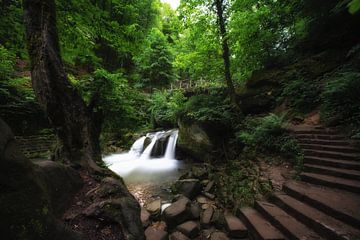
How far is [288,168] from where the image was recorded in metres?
4.81

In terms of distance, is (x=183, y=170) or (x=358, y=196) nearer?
(x=358, y=196)

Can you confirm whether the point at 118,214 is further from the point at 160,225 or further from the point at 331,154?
the point at 331,154

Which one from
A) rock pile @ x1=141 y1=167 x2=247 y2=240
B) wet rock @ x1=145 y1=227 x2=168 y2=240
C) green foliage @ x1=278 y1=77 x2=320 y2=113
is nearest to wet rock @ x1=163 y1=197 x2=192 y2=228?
rock pile @ x1=141 y1=167 x2=247 y2=240

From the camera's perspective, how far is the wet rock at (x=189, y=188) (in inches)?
231

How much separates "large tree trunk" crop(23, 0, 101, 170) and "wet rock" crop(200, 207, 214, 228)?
2.94 metres

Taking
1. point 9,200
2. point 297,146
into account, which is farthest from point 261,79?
point 9,200

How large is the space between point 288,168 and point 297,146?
668mm

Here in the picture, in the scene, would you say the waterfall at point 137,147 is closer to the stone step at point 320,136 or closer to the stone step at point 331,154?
the stone step at point 320,136

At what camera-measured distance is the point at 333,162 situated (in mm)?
3963

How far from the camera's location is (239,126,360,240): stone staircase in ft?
8.93

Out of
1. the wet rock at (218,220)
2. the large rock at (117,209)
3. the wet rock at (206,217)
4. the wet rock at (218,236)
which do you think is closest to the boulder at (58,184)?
the large rock at (117,209)

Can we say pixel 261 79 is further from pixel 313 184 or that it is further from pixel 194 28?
pixel 313 184

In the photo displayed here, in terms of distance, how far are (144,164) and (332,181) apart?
9.09 meters

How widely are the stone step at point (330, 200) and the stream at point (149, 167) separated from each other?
3936mm
